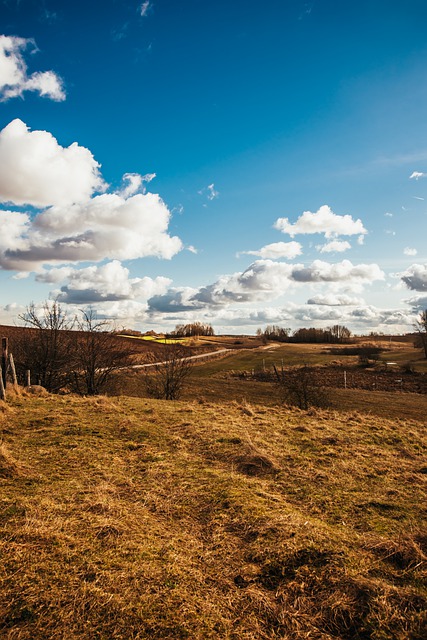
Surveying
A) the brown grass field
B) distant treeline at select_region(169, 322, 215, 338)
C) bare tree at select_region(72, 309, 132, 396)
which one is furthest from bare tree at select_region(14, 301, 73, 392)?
distant treeline at select_region(169, 322, 215, 338)

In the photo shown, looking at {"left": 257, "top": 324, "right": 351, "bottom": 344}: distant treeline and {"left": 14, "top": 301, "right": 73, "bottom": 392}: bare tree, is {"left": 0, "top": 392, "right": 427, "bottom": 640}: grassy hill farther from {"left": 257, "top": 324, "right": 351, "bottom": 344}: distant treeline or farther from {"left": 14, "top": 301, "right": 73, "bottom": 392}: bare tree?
{"left": 257, "top": 324, "right": 351, "bottom": 344}: distant treeline

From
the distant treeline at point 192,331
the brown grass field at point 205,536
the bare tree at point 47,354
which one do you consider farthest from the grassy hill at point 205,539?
the distant treeline at point 192,331

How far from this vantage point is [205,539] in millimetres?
4957

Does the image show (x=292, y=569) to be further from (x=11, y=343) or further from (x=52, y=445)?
(x=11, y=343)

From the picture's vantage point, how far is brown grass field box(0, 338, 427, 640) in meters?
3.47

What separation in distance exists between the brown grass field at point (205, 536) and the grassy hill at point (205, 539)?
18 millimetres

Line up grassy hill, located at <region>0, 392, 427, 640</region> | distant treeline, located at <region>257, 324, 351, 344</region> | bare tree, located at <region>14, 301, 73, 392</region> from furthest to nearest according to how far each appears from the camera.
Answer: distant treeline, located at <region>257, 324, 351, 344</region> → bare tree, located at <region>14, 301, 73, 392</region> → grassy hill, located at <region>0, 392, 427, 640</region>


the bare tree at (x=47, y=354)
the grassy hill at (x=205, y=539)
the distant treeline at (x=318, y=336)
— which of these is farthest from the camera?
the distant treeline at (x=318, y=336)

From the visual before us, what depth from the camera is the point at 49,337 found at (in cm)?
2478

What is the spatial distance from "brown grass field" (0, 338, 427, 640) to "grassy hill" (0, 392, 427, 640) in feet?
0.06

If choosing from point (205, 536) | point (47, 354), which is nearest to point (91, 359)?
point (47, 354)

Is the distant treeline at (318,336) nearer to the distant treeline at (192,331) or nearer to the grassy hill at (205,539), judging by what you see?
the distant treeline at (192,331)

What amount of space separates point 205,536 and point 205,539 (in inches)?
3.1

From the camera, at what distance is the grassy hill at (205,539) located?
3.47 m
